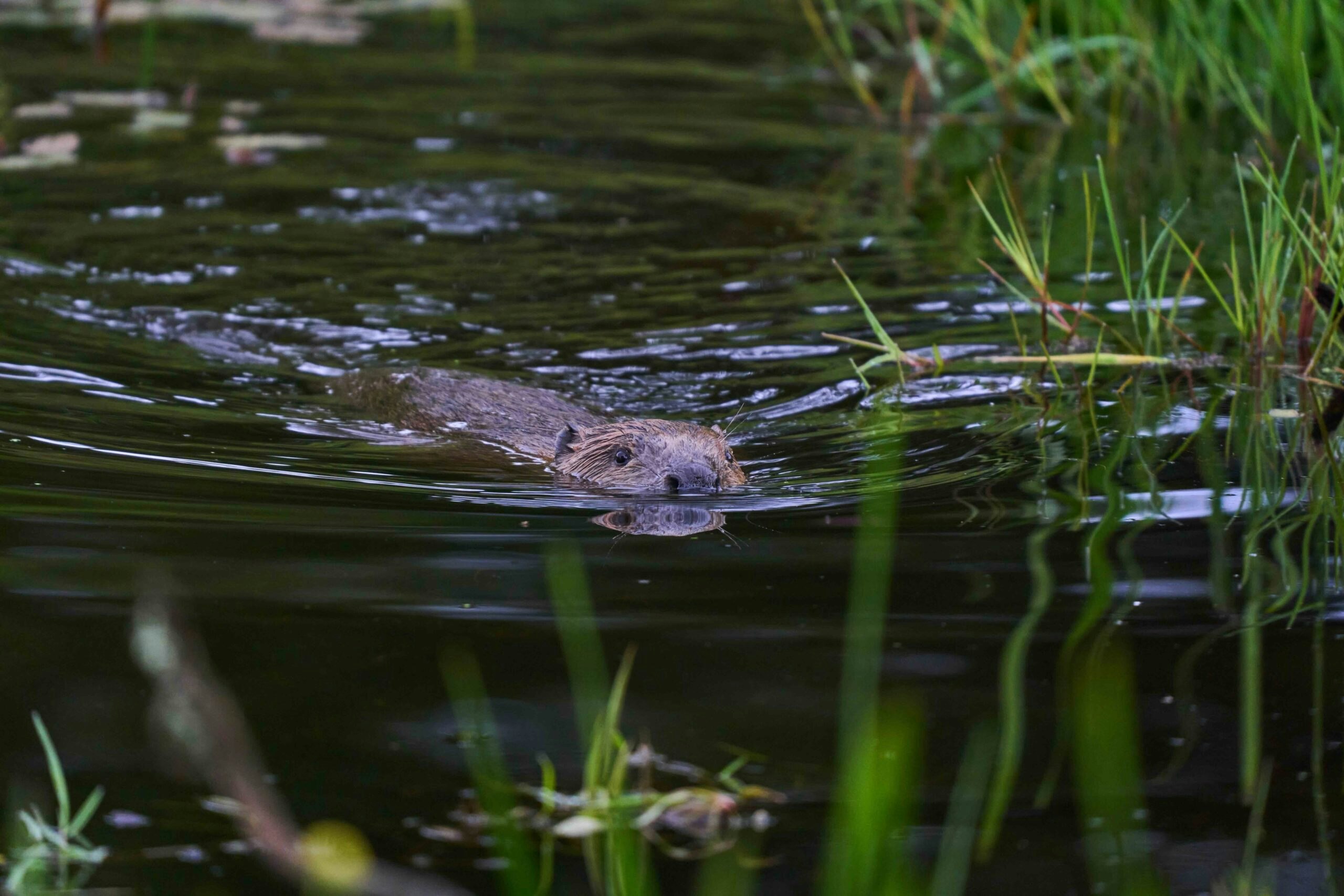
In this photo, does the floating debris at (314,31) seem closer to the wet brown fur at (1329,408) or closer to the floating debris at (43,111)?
the floating debris at (43,111)

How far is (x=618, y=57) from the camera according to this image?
11008mm

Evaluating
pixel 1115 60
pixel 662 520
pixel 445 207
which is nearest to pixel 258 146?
pixel 445 207

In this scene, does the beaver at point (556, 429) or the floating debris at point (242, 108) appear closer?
the beaver at point (556, 429)

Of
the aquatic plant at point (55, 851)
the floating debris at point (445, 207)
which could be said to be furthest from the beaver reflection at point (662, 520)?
the floating debris at point (445, 207)

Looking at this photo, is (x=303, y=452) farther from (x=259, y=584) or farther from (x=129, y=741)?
(x=129, y=741)

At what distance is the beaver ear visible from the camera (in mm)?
4805

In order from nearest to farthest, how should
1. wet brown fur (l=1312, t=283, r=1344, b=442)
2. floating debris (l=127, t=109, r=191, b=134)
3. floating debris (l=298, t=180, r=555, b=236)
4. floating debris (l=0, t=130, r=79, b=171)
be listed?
wet brown fur (l=1312, t=283, r=1344, b=442) → floating debris (l=298, t=180, r=555, b=236) → floating debris (l=0, t=130, r=79, b=171) → floating debris (l=127, t=109, r=191, b=134)

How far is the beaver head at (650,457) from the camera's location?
4223 mm

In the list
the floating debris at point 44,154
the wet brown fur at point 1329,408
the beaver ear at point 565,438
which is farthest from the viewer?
the floating debris at point 44,154

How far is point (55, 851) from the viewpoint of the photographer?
86.3 inches

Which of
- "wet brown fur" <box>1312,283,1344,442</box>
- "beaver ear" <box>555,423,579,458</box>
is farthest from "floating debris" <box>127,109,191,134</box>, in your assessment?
"wet brown fur" <box>1312,283,1344,442</box>

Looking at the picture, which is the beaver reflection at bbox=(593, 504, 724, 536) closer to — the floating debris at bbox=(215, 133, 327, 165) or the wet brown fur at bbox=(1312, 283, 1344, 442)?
the wet brown fur at bbox=(1312, 283, 1344, 442)

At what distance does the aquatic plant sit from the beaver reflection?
62.3 inches

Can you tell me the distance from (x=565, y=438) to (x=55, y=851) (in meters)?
2.75
